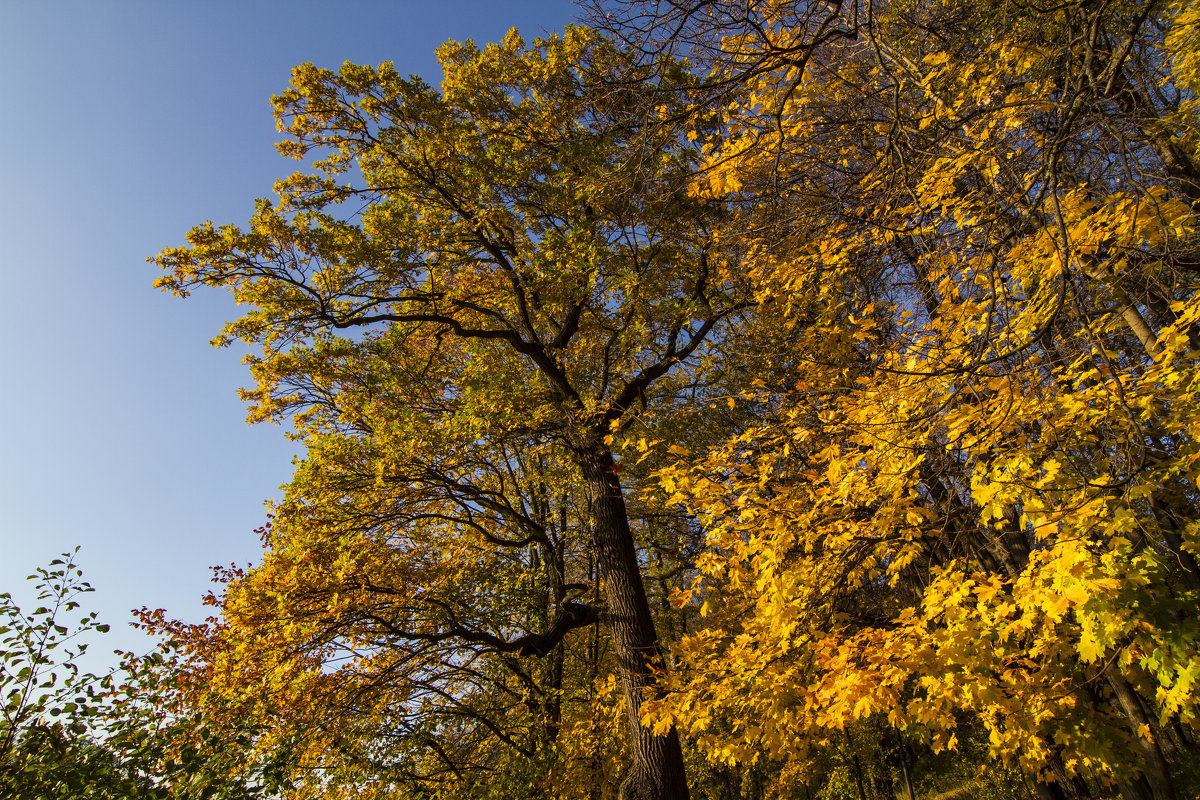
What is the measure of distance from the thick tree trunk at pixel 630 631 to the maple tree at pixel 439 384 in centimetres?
3

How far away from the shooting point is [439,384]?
8.89 metres

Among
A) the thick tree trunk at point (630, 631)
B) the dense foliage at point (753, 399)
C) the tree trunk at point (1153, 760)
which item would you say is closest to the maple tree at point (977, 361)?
the dense foliage at point (753, 399)

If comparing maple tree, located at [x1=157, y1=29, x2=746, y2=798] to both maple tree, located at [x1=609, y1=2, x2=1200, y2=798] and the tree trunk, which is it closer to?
maple tree, located at [x1=609, y1=2, x2=1200, y2=798]

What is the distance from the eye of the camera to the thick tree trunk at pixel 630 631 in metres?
5.64

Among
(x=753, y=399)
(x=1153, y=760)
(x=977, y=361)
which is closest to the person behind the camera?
(x=977, y=361)

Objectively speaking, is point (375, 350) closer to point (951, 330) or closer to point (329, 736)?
point (329, 736)

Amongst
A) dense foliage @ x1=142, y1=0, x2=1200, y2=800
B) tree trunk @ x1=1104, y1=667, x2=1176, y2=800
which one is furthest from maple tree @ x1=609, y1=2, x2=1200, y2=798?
tree trunk @ x1=1104, y1=667, x2=1176, y2=800

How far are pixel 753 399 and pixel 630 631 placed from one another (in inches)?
117

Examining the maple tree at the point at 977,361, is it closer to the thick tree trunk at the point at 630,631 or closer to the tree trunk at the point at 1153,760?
the tree trunk at the point at 1153,760

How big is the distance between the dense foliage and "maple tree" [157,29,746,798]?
59mm

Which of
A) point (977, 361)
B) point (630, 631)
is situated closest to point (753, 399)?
point (630, 631)

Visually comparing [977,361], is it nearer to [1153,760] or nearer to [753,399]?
[753,399]

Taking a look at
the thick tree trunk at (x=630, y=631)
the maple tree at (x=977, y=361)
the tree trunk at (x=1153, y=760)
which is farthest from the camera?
the thick tree trunk at (x=630, y=631)

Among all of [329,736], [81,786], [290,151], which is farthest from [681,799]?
[290,151]
